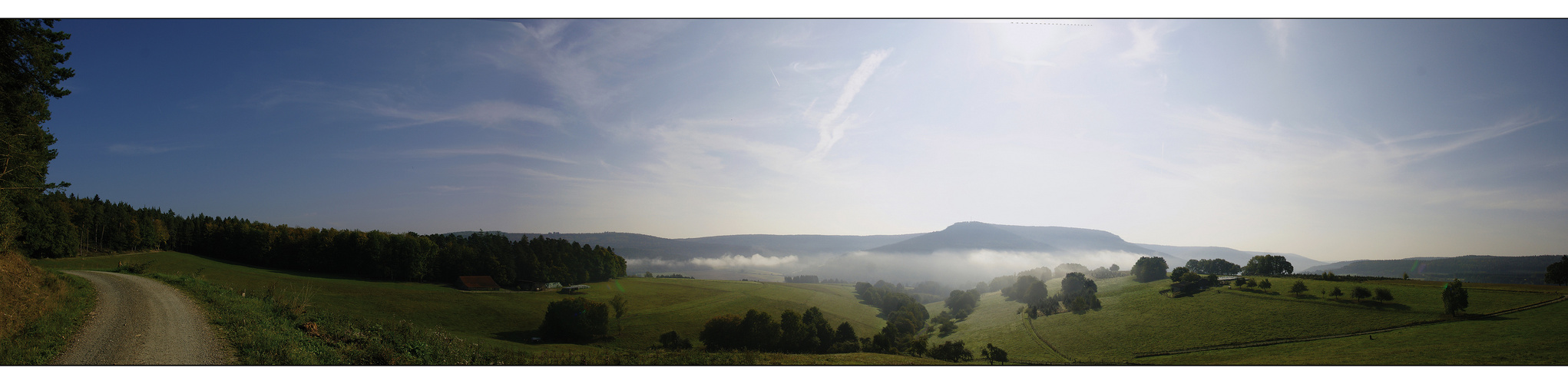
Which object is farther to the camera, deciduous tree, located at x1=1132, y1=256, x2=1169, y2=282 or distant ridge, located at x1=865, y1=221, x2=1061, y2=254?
distant ridge, located at x1=865, y1=221, x2=1061, y2=254

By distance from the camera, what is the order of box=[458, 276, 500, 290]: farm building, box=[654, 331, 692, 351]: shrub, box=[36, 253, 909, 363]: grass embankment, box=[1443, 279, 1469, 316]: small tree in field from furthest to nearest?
1. box=[458, 276, 500, 290]: farm building
2. box=[654, 331, 692, 351]: shrub
3. box=[1443, 279, 1469, 316]: small tree in field
4. box=[36, 253, 909, 363]: grass embankment

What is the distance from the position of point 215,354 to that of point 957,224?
17.3 meters

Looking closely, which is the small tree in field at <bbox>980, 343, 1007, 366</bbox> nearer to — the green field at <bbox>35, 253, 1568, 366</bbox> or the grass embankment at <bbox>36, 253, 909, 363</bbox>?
the green field at <bbox>35, 253, 1568, 366</bbox>

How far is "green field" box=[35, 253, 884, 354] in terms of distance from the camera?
1205 centimetres

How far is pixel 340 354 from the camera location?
23.6ft

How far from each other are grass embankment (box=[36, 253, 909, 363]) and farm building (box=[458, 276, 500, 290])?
414 millimetres

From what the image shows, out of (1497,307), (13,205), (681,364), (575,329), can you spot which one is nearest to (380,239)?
(13,205)

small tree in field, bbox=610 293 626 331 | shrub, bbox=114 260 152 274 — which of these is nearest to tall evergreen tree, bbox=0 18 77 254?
shrub, bbox=114 260 152 274

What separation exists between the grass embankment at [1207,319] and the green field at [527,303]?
4.49 meters

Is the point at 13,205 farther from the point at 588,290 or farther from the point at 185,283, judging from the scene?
the point at 588,290

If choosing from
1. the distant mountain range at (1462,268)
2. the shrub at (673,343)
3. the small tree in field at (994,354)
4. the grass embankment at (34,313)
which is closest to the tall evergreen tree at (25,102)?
the grass embankment at (34,313)

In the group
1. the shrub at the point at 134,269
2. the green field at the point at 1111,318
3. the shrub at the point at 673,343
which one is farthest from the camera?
the shrub at the point at 134,269

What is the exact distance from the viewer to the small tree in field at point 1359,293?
998 cm

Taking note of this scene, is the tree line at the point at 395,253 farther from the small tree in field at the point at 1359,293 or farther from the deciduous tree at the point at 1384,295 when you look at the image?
the deciduous tree at the point at 1384,295
